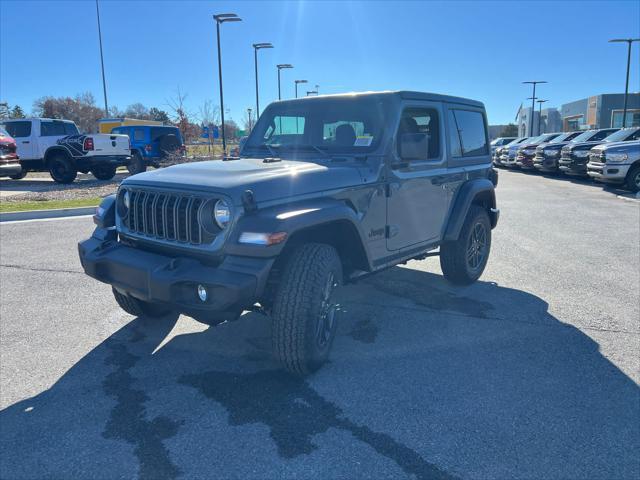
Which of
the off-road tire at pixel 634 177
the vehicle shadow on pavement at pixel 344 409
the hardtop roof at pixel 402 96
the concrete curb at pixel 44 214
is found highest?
the hardtop roof at pixel 402 96

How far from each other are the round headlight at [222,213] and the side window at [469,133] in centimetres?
281

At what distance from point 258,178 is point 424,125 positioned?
6.77 ft

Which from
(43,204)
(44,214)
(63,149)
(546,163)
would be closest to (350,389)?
(44,214)

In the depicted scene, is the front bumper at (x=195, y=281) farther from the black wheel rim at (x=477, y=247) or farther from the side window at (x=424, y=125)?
the black wheel rim at (x=477, y=247)

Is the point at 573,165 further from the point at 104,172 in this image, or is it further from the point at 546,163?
the point at 104,172

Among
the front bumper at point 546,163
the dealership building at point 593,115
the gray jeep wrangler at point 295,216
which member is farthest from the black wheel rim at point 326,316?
the dealership building at point 593,115

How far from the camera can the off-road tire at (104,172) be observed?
1688cm

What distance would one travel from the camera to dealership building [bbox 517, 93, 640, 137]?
5327 cm

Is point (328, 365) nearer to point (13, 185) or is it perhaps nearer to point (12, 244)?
point (12, 244)

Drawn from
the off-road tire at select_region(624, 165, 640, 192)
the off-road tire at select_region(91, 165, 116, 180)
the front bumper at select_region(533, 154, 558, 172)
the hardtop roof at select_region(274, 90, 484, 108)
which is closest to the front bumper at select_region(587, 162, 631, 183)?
the off-road tire at select_region(624, 165, 640, 192)

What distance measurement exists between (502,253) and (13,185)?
50.8 ft

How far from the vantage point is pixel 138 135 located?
19875 mm

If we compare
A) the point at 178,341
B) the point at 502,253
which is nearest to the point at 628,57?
the point at 502,253

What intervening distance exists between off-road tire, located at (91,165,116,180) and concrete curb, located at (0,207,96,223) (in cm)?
716
